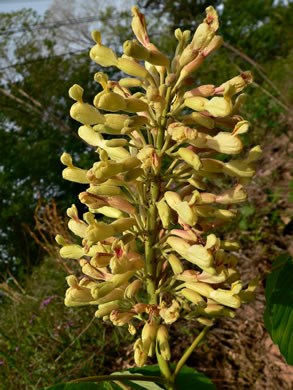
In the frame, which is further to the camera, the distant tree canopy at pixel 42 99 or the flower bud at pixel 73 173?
the distant tree canopy at pixel 42 99

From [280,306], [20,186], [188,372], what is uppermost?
[20,186]

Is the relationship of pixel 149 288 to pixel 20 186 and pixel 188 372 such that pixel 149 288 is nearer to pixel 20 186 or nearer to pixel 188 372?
pixel 188 372

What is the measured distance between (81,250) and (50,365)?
2.16 metres

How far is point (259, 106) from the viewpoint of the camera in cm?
724

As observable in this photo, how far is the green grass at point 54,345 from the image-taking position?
2949mm

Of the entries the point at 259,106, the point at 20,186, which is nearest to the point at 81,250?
the point at 259,106

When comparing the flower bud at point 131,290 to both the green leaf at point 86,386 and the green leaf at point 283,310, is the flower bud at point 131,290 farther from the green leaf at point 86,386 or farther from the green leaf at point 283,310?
the green leaf at point 283,310

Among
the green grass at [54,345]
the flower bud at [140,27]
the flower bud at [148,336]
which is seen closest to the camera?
the flower bud at [148,336]

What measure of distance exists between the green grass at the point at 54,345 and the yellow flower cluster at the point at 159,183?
1851mm

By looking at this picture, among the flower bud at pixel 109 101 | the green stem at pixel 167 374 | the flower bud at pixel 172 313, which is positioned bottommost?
the green stem at pixel 167 374

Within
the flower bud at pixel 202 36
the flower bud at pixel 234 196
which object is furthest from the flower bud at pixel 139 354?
the flower bud at pixel 202 36

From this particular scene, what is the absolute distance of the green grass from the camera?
2.95 metres

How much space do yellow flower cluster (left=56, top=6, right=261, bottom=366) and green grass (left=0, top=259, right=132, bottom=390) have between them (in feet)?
6.07

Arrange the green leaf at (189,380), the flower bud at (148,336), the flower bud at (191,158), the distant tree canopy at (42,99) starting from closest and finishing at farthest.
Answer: the flower bud at (191,158) < the flower bud at (148,336) < the green leaf at (189,380) < the distant tree canopy at (42,99)
